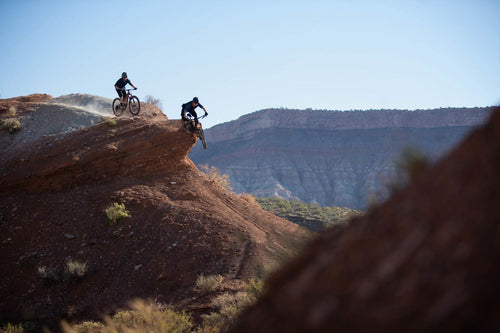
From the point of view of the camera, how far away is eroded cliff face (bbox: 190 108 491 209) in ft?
205

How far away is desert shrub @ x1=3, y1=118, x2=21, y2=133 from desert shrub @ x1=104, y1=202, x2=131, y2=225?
819cm

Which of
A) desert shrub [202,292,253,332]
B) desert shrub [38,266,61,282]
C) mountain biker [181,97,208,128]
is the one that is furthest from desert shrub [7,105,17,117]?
desert shrub [202,292,253,332]

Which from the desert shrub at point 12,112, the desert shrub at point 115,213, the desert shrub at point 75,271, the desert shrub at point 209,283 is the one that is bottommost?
the desert shrub at point 209,283

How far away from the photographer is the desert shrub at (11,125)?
16.4 m

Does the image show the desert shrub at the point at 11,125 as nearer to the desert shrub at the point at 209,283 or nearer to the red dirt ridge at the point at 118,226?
the red dirt ridge at the point at 118,226

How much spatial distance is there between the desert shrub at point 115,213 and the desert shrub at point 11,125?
8.19 m

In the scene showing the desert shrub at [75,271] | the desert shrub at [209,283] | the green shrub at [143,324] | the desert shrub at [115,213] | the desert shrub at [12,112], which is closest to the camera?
the green shrub at [143,324]

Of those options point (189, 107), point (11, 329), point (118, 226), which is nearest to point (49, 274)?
point (11, 329)

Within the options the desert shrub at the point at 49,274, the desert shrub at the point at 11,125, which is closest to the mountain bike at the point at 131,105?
the desert shrub at the point at 11,125

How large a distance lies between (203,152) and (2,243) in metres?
74.6

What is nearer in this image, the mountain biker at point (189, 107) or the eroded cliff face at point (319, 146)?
the mountain biker at point (189, 107)

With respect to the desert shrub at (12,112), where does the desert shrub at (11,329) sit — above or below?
below

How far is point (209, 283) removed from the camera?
8922 millimetres

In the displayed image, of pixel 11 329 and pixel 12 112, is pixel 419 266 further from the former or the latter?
pixel 12 112
